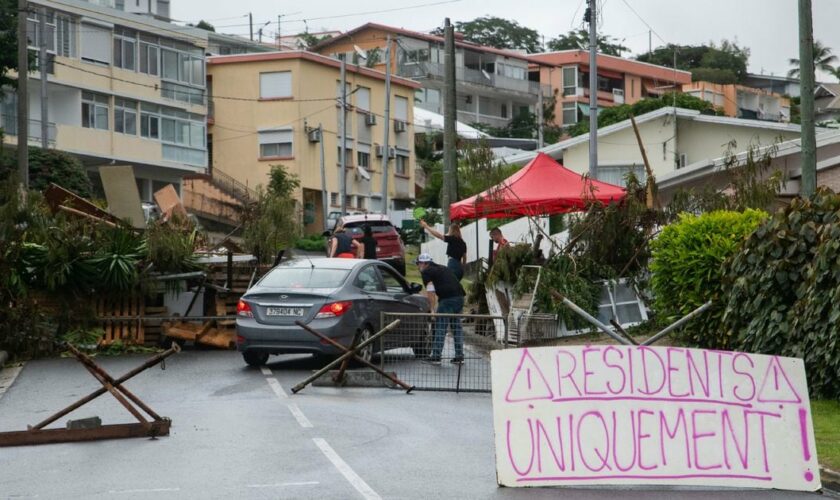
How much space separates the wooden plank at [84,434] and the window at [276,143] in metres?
57.3

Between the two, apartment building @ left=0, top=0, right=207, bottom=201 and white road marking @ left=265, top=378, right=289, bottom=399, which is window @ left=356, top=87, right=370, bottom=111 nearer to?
apartment building @ left=0, top=0, right=207, bottom=201

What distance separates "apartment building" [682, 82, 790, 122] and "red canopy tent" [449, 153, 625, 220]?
58654 millimetres

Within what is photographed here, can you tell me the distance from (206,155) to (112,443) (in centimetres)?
5321

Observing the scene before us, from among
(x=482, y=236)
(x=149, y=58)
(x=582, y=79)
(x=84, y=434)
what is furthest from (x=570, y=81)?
(x=84, y=434)

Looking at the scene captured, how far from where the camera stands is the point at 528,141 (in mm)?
83000

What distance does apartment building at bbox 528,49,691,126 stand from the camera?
9862 centimetres

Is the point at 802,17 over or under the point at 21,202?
over

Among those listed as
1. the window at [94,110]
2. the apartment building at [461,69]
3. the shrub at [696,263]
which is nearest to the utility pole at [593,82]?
the shrub at [696,263]

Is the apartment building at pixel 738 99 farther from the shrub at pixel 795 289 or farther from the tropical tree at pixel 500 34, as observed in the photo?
the shrub at pixel 795 289

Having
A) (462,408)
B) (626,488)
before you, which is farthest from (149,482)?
(462,408)

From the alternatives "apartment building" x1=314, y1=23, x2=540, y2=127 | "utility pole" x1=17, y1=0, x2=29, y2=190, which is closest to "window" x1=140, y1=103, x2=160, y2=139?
"apartment building" x1=314, y1=23, x2=540, y2=127

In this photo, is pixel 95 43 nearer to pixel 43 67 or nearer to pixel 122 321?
pixel 43 67

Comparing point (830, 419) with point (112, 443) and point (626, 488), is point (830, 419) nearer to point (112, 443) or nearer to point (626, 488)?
point (626, 488)

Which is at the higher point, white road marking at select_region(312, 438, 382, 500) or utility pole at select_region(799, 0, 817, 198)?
utility pole at select_region(799, 0, 817, 198)
